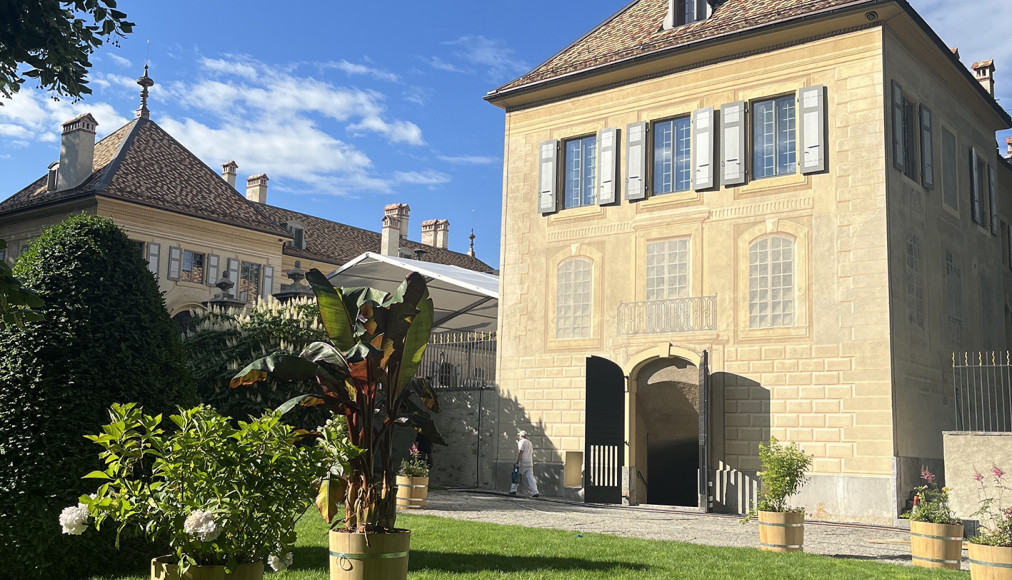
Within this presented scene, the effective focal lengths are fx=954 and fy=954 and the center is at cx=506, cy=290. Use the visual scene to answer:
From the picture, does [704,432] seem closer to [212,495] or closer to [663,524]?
[663,524]

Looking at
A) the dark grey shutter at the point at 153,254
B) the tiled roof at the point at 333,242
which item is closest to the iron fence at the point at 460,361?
the dark grey shutter at the point at 153,254

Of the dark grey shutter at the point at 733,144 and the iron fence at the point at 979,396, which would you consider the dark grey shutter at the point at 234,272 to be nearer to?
the dark grey shutter at the point at 733,144

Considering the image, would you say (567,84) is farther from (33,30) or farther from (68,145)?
(68,145)

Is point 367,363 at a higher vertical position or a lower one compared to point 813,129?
lower

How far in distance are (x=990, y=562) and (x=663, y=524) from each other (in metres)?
6.75

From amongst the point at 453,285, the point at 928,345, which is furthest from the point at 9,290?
the point at 453,285

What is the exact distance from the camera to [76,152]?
3612 centimetres

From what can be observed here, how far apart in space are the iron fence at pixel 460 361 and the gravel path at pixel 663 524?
3.79m

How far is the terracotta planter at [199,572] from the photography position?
5.12 meters

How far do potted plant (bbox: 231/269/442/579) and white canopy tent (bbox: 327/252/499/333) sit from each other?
45.7 feet

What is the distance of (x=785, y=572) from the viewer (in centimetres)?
970

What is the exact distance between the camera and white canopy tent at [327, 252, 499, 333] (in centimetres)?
2350

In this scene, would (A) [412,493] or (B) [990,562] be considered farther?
(A) [412,493]

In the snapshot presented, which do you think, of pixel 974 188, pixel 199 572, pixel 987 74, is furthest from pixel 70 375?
pixel 987 74
